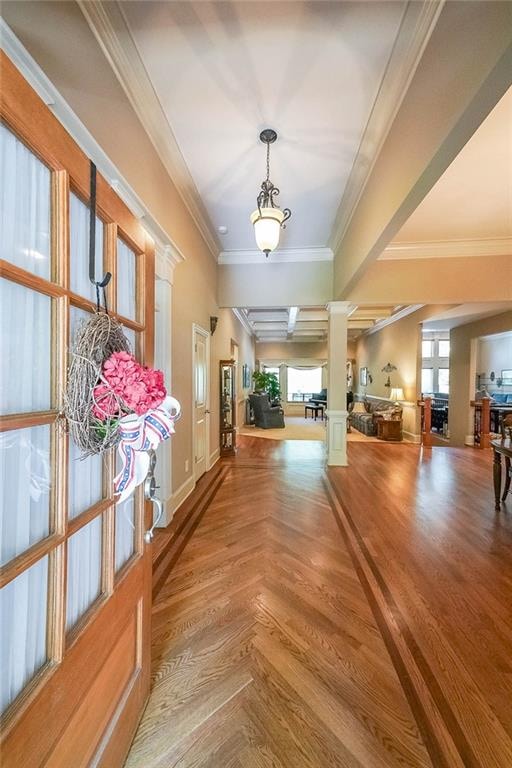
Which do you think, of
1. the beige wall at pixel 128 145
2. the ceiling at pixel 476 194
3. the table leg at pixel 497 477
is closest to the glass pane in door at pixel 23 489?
the beige wall at pixel 128 145

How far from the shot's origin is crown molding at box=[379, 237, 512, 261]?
14.9ft

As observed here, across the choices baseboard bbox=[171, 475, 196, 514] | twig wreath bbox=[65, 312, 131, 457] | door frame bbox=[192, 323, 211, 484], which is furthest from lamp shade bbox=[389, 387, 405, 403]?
twig wreath bbox=[65, 312, 131, 457]

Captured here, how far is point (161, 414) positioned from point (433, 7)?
242 cm

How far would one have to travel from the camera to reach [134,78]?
2.09 m

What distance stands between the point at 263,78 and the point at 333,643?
3558 millimetres

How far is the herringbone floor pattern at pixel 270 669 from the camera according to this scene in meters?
1.21

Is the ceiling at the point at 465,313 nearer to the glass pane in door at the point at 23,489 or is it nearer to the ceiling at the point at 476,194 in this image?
the ceiling at the point at 476,194

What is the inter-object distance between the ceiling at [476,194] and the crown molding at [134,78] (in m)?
2.52

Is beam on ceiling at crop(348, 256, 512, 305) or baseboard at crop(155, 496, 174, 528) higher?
beam on ceiling at crop(348, 256, 512, 305)

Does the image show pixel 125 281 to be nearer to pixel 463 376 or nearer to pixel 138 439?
pixel 138 439

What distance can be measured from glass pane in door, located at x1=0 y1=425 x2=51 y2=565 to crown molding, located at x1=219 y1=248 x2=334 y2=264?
16.4 ft

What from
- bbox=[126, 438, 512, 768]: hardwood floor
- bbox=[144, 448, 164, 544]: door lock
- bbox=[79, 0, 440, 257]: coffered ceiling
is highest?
bbox=[79, 0, 440, 257]: coffered ceiling

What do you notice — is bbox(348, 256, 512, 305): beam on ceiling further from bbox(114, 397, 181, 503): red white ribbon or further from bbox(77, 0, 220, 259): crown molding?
bbox(114, 397, 181, 503): red white ribbon

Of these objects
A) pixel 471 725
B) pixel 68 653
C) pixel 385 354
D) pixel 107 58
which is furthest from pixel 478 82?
pixel 385 354
